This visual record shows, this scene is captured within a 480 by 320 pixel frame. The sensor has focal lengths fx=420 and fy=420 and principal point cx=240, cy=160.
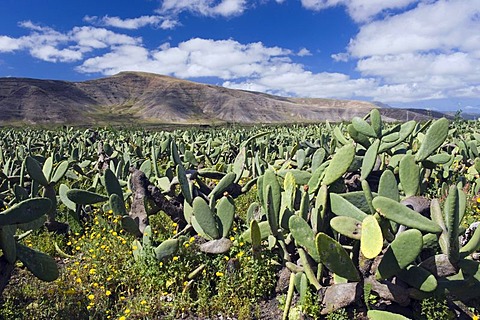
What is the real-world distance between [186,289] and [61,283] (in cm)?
117

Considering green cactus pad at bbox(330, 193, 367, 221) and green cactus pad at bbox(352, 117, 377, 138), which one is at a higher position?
green cactus pad at bbox(352, 117, 377, 138)

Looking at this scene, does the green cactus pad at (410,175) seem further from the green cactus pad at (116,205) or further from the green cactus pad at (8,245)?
the green cactus pad at (8,245)

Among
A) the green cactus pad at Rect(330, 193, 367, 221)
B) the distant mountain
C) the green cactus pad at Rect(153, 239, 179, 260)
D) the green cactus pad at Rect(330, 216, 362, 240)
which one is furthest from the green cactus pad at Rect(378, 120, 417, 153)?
the distant mountain

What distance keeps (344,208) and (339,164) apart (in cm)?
39

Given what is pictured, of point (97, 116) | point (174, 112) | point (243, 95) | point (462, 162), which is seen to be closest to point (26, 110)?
point (97, 116)

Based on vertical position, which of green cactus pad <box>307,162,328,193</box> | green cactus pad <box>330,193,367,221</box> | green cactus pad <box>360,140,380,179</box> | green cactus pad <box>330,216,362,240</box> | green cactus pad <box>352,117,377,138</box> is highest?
green cactus pad <box>352,117,377,138</box>

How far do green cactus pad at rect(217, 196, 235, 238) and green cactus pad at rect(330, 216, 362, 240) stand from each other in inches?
49.3

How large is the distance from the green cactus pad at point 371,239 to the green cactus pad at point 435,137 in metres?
1.87

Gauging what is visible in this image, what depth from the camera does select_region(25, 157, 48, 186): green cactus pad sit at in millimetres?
4447

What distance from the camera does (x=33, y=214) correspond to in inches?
116

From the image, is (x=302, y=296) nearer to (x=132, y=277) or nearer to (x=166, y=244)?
(x=166, y=244)

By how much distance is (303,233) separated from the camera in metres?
3.05

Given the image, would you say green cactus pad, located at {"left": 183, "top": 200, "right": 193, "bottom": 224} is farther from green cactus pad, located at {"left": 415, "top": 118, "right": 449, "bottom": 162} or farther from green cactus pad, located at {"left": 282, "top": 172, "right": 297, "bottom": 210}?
green cactus pad, located at {"left": 415, "top": 118, "right": 449, "bottom": 162}

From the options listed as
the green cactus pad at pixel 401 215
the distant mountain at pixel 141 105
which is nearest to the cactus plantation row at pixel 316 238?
the green cactus pad at pixel 401 215
